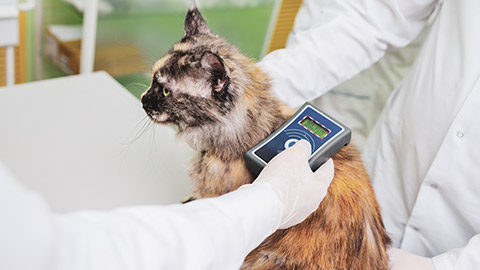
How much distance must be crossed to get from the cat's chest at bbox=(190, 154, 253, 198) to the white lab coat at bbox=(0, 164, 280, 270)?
0.78 ft

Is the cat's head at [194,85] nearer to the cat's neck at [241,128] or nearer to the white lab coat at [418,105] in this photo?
the cat's neck at [241,128]

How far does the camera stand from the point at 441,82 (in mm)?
1201

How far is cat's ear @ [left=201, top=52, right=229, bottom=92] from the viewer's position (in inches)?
34.6

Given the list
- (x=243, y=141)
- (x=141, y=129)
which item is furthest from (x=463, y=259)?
(x=141, y=129)

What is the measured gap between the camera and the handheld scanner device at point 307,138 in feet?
3.18

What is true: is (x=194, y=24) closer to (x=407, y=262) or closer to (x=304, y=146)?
(x=304, y=146)

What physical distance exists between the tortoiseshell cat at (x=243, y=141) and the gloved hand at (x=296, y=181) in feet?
0.24

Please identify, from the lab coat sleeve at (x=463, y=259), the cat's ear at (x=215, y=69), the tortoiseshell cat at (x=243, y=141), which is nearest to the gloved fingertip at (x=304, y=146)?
the tortoiseshell cat at (x=243, y=141)

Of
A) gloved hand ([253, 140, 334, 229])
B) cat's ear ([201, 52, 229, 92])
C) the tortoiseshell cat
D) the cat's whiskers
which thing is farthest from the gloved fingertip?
the cat's whiskers

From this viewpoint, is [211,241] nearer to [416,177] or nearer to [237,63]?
[237,63]

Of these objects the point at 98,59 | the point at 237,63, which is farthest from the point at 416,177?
the point at 98,59

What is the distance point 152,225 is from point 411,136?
0.94 meters

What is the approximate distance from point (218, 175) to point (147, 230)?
1.51 ft

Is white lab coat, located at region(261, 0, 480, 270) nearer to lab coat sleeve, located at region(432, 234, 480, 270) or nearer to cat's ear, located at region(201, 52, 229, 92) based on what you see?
lab coat sleeve, located at region(432, 234, 480, 270)
